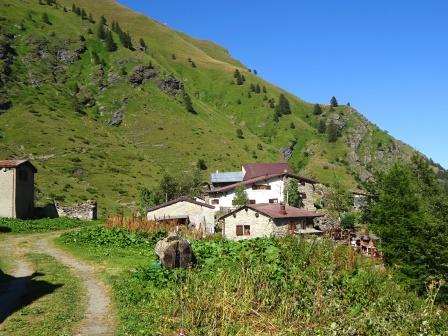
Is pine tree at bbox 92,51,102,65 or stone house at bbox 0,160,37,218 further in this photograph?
pine tree at bbox 92,51,102,65

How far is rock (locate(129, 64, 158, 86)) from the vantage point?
13775 cm

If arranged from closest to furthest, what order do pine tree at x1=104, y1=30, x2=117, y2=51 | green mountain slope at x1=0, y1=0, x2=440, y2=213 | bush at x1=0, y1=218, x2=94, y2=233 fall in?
bush at x1=0, y1=218, x2=94, y2=233 → green mountain slope at x1=0, y1=0, x2=440, y2=213 → pine tree at x1=104, y1=30, x2=117, y2=51

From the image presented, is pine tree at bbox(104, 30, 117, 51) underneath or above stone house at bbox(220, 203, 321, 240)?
above

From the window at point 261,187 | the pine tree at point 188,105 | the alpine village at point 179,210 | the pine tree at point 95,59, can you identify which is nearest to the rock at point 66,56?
the alpine village at point 179,210

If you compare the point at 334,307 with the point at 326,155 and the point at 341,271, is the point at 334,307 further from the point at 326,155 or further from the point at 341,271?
the point at 326,155

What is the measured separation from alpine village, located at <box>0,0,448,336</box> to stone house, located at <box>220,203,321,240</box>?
184mm

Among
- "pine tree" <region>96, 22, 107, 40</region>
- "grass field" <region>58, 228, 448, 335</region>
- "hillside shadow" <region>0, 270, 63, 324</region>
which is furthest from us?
"pine tree" <region>96, 22, 107, 40</region>

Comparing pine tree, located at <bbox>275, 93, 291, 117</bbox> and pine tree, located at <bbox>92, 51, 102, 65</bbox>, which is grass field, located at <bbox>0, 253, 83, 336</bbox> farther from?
pine tree, located at <bbox>275, 93, 291, 117</bbox>

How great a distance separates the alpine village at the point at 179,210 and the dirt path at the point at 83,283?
12 centimetres

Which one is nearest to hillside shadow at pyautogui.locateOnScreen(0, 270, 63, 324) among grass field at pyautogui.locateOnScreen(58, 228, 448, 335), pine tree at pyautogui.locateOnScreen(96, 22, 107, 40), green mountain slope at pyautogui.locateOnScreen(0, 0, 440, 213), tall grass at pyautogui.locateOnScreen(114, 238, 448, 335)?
grass field at pyautogui.locateOnScreen(58, 228, 448, 335)

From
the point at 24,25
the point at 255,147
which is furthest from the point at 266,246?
the point at 24,25

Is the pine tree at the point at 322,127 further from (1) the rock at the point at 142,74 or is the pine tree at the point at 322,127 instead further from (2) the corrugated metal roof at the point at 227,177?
(2) the corrugated metal roof at the point at 227,177

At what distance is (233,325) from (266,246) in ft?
29.9

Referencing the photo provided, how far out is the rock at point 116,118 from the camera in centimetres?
11944
